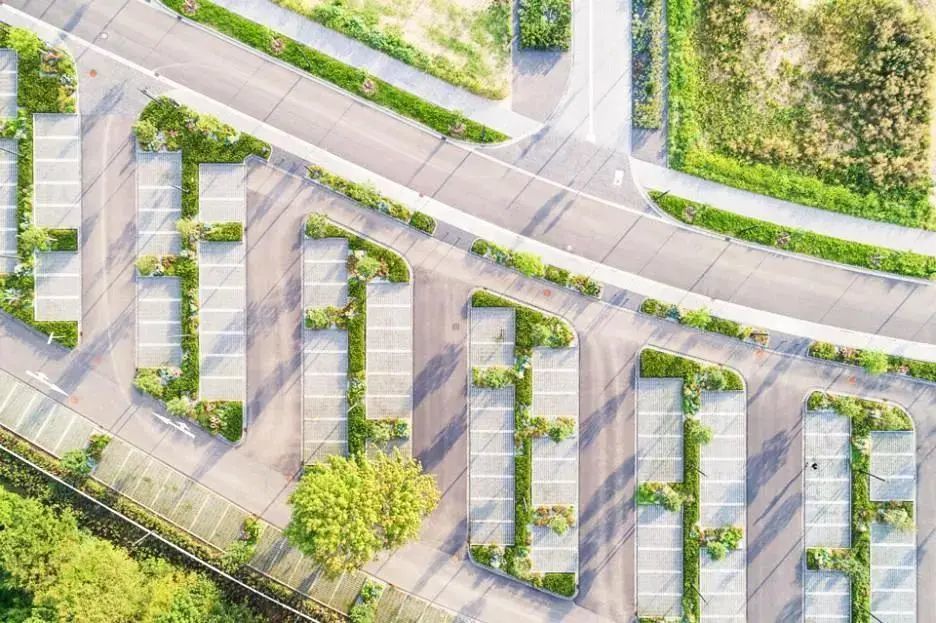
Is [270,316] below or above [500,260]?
below

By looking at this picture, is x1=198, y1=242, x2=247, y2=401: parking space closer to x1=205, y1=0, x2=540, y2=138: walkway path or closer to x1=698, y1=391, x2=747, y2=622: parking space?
x1=205, y1=0, x2=540, y2=138: walkway path

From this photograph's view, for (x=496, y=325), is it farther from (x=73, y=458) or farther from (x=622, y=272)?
(x=73, y=458)

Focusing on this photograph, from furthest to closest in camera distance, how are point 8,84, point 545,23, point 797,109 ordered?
point 8,84, point 797,109, point 545,23

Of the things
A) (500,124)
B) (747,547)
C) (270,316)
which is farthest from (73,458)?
(747,547)

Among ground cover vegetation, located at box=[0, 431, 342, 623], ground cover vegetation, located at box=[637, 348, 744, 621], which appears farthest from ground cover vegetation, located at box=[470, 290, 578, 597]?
ground cover vegetation, located at box=[0, 431, 342, 623]

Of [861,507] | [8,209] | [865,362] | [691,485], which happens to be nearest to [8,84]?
[8,209]

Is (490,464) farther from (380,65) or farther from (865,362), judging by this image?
(380,65)
